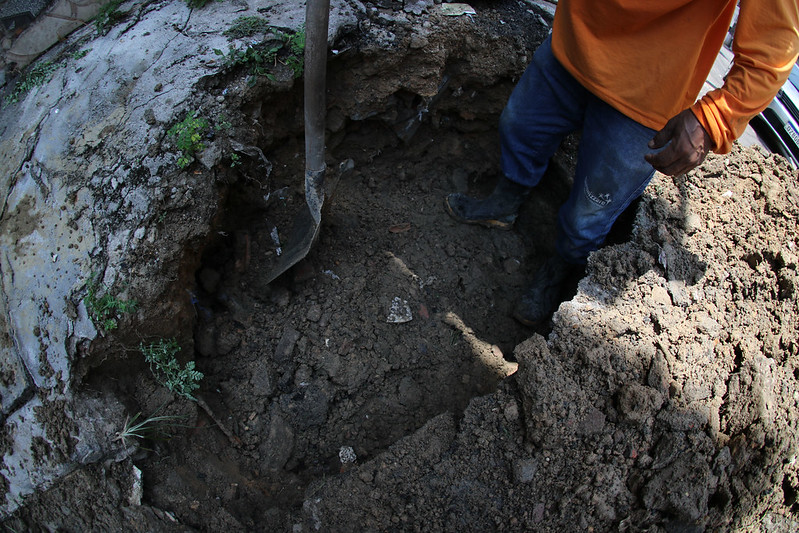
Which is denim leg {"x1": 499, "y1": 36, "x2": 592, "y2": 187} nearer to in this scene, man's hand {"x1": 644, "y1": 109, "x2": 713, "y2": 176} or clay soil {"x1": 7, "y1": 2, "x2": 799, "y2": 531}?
clay soil {"x1": 7, "y1": 2, "x2": 799, "y2": 531}

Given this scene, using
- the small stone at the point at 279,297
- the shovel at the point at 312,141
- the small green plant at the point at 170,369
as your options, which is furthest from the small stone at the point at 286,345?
the small green plant at the point at 170,369

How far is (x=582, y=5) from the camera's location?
1.81 m

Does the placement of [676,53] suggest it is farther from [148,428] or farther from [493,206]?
[148,428]

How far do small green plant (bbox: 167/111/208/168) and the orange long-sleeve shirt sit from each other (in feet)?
4.74

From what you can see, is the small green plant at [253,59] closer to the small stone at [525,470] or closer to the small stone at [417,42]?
the small stone at [417,42]

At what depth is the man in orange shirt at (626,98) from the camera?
1468mm

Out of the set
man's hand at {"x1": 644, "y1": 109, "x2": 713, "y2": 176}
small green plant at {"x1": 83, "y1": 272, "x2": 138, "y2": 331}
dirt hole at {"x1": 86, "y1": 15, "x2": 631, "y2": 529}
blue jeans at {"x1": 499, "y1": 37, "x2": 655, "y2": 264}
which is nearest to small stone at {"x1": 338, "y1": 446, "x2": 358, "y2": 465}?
dirt hole at {"x1": 86, "y1": 15, "x2": 631, "y2": 529}

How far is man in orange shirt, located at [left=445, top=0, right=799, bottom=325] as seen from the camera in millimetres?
1468

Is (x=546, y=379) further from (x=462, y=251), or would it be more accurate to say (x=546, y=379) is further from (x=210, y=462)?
(x=210, y=462)

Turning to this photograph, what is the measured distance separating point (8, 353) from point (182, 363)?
550 mm

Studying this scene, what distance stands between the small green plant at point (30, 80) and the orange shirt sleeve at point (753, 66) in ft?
8.17

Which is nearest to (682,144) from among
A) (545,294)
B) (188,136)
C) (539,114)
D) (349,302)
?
(539,114)

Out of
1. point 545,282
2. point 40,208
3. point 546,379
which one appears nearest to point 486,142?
point 545,282

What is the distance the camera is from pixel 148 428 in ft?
5.81
